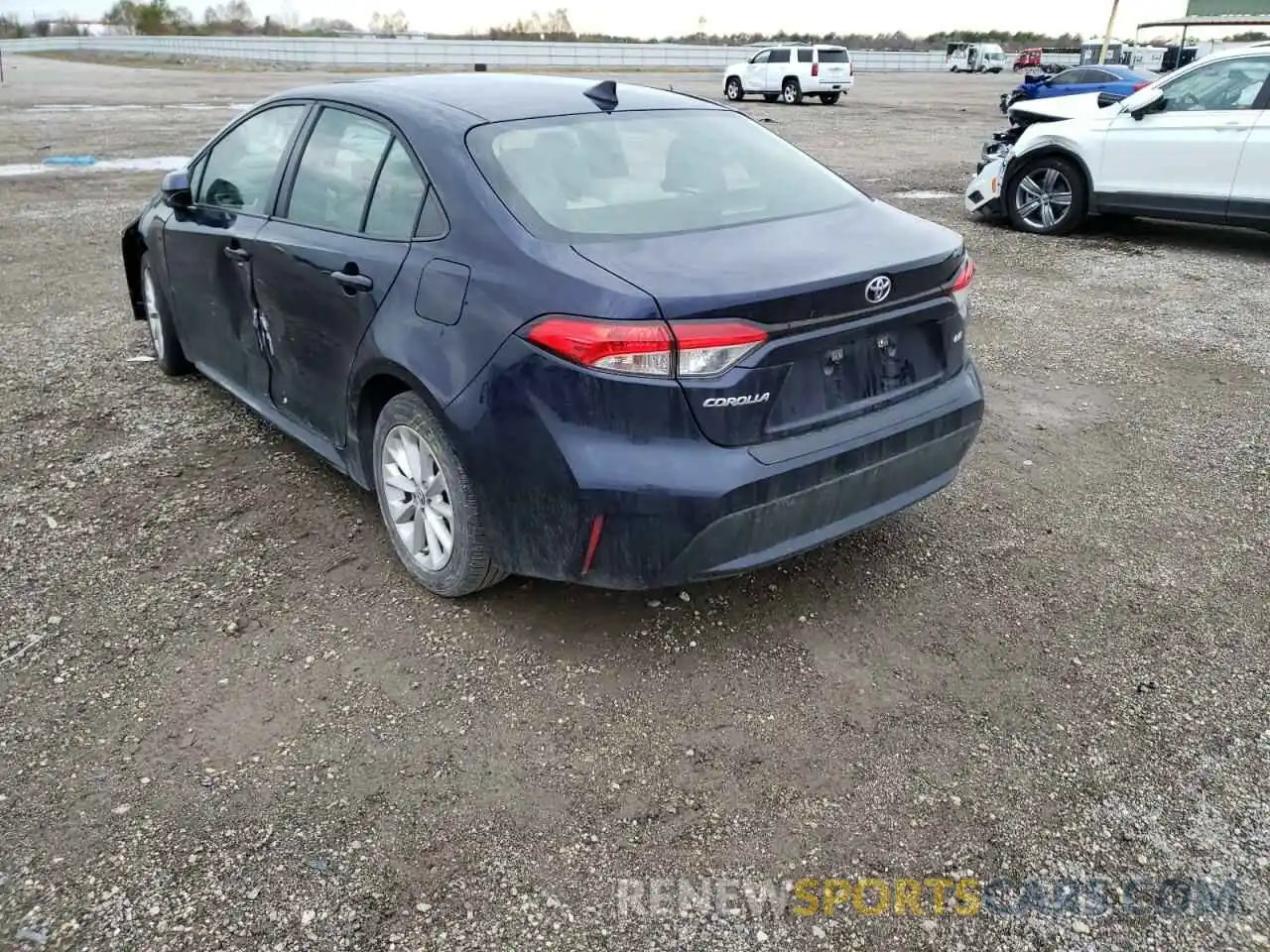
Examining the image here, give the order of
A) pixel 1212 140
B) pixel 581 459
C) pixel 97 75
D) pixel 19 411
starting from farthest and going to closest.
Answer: pixel 97 75 < pixel 1212 140 < pixel 19 411 < pixel 581 459

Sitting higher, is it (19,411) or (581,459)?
(581,459)

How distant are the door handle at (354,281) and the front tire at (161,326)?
7.18ft

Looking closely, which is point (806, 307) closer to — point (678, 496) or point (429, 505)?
point (678, 496)

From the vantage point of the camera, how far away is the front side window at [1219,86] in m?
8.48

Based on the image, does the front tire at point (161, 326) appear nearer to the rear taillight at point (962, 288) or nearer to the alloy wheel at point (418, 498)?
the alloy wheel at point (418, 498)

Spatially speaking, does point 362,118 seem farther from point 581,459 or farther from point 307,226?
point 581,459

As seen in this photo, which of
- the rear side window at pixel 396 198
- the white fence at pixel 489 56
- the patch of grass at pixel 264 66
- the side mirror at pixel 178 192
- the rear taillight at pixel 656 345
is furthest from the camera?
the white fence at pixel 489 56

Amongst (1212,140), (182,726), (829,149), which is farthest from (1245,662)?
(829,149)

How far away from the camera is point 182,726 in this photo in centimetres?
282

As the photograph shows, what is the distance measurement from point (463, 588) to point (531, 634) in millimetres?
273

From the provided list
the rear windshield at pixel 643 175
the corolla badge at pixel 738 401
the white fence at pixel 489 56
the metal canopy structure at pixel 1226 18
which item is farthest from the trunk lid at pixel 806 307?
the white fence at pixel 489 56

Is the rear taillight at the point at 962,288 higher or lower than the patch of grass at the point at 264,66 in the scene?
higher

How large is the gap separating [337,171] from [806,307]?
1931 millimetres

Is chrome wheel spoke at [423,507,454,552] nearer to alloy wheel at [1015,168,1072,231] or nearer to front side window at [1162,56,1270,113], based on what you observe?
alloy wheel at [1015,168,1072,231]
